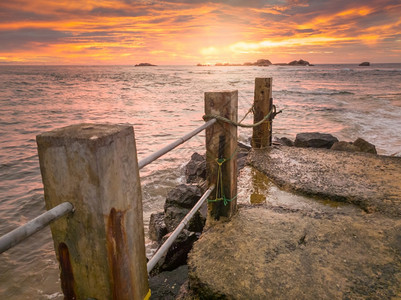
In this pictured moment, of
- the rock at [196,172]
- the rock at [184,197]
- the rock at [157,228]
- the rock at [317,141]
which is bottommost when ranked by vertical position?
the rock at [157,228]

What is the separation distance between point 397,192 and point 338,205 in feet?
2.84

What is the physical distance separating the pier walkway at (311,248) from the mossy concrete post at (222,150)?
19cm

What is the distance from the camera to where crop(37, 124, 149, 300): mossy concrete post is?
3.61ft

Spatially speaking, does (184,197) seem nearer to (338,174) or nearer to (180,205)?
(180,205)

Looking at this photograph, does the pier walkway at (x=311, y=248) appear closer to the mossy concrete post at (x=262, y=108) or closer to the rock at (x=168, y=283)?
the rock at (x=168, y=283)

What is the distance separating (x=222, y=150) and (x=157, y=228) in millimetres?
2639

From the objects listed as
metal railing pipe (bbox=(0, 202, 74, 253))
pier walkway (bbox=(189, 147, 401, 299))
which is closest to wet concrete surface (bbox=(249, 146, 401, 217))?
pier walkway (bbox=(189, 147, 401, 299))

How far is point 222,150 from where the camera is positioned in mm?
2729

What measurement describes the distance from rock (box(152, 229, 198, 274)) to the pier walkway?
0.95 meters

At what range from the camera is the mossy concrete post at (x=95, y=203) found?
3.61ft

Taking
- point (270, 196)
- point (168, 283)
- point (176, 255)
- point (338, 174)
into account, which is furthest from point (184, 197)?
point (338, 174)

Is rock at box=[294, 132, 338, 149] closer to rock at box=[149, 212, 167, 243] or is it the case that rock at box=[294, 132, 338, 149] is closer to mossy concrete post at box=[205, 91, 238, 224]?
rock at box=[149, 212, 167, 243]

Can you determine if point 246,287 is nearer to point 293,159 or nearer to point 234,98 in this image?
point 234,98

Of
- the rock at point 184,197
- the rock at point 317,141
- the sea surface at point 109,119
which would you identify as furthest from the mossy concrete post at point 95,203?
the rock at point 317,141
